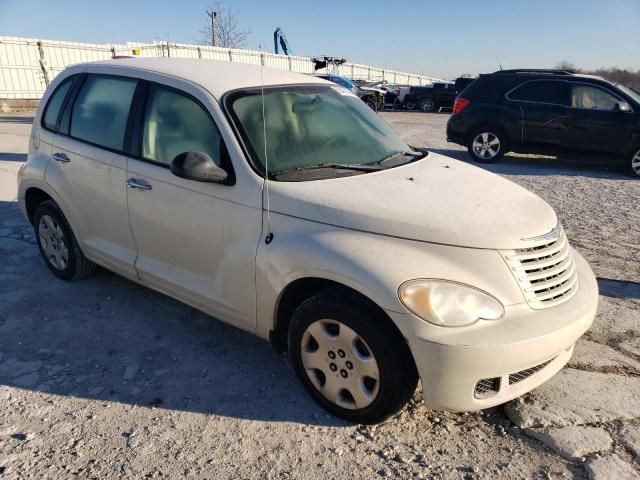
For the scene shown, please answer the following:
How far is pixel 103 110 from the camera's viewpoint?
150 inches

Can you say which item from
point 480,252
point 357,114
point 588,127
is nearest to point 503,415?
point 480,252

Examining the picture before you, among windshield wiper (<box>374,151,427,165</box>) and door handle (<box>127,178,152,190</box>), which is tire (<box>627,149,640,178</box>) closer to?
windshield wiper (<box>374,151,427,165</box>)

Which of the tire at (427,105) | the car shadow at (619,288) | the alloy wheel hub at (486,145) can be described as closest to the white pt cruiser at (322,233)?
the car shadow at (619,288)

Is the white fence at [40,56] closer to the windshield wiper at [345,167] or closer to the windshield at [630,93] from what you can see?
the windshield at [630,93]

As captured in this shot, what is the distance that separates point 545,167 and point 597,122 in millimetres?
1286

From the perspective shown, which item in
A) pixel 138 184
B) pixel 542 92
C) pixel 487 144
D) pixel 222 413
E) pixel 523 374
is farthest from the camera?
pixel 487 144

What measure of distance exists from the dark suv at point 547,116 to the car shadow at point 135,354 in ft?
27.0

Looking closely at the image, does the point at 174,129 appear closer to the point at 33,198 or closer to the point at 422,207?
the point at 422,207

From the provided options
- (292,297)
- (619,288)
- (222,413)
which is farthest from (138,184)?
(619,288)

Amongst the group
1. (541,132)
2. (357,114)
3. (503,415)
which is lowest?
(503,415)

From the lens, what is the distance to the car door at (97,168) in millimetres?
3598

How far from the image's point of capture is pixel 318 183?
2869 mm

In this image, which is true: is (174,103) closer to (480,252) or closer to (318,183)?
(318,183)

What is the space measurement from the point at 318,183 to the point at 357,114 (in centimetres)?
106
